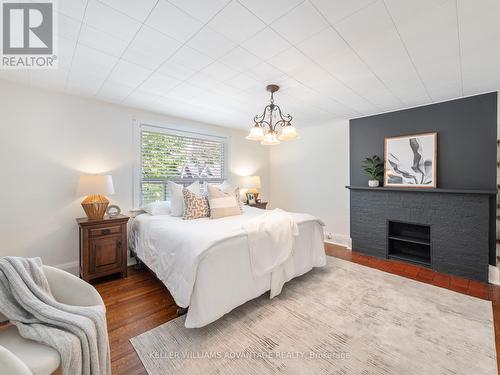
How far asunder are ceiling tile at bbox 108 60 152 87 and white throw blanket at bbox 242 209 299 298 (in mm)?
1927

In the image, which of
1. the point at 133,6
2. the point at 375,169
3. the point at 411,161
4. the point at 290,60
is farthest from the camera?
the point at 375,169

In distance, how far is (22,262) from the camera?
1.21 meters

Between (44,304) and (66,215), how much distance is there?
2.16m

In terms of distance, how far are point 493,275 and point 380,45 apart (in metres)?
3.13

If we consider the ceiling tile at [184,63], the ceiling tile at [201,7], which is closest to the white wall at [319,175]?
the ceiling tile at [184,63]

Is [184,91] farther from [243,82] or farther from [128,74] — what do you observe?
[243,82]

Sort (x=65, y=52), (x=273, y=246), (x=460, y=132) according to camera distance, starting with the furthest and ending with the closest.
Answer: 1. (x=460, y=132)
2. (x=273, y=246)
3. (x=65, y=52)

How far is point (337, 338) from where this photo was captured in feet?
5.73

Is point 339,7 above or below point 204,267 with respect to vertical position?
above

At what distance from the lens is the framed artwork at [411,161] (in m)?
3.20

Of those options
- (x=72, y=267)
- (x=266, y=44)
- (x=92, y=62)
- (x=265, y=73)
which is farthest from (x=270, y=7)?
(x=72, y=267)

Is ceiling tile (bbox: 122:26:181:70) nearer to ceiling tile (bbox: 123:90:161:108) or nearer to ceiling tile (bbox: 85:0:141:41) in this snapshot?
ceiling tile (bbox: 85:0:141:41)

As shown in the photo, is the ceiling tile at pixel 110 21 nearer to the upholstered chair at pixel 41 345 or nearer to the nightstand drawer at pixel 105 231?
the upholstered chair at pixel 41 345

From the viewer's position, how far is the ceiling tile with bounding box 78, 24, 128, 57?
165cm
